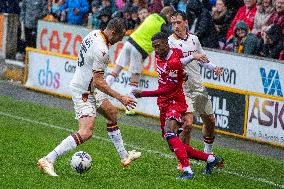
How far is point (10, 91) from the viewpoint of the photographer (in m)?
22.2

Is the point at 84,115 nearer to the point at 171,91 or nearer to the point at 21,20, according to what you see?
the point at 171,91

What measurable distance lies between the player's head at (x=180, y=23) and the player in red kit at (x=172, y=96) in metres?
0.54

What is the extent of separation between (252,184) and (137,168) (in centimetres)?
169

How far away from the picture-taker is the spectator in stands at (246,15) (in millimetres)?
19750

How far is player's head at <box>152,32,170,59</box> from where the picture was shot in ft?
42.2

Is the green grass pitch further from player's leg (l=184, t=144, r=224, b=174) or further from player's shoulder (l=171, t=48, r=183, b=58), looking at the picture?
player's shoulder (l=171, t=48, r=183, b=58)

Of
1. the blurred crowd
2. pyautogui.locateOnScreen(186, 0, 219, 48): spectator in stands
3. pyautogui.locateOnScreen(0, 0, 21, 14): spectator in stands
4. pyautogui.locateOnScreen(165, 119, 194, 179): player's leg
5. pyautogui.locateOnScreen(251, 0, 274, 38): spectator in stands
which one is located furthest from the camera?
pyautogui.locateOnScreen(0, 0, 21, 14): spectator in stands

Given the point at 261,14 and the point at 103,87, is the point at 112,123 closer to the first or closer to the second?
the point at 103,87

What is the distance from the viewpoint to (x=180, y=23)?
1373 centimetres

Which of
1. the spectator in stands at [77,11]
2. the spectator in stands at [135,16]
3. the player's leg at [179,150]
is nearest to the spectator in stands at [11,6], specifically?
the spectator in stands at [77,11]

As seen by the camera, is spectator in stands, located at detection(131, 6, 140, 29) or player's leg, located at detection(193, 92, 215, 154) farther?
spectator in stands, located at detection(131, 6, 140, 29)

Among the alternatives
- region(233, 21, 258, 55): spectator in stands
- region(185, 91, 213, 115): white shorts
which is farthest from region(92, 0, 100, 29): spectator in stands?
region(185, 91, 213, 115): white shorts

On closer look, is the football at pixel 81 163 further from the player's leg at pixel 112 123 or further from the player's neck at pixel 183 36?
the player's neck at pixel 183 36

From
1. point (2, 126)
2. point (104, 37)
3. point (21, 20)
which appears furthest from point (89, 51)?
point (21, 20)
